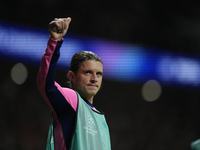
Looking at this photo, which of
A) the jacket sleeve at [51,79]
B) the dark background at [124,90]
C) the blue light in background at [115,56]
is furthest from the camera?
the dark background at [124,90]

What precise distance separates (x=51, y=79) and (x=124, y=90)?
109 inches

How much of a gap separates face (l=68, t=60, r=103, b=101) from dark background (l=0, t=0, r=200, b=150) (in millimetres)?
1882

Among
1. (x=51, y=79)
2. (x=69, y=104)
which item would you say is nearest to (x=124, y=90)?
(x=69, y=104)

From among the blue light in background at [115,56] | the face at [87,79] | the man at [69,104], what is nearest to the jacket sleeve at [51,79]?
the man at [69,104]

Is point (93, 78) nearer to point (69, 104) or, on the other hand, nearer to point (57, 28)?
point (69, 104)

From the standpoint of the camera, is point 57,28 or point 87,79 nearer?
point 57,28

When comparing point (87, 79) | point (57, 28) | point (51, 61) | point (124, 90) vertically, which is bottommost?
point (124, 90)

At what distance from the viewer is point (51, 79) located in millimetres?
1134

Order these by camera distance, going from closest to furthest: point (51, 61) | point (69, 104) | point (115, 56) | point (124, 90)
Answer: point (51, 61) < point (69, 104) < point (115, 56) < point (124, 90)

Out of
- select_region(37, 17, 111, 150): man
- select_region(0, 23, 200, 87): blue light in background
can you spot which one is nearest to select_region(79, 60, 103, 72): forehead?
select_region(37, 17, 111, 150): man

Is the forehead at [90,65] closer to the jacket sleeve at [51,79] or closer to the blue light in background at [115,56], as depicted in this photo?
the jacket sleeve at [51,79]

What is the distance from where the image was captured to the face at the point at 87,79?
1.45 metres

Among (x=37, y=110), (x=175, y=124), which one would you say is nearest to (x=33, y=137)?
(x=37, y=110)

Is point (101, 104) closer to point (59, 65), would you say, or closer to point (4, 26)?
point (59, 65)
